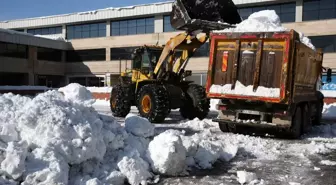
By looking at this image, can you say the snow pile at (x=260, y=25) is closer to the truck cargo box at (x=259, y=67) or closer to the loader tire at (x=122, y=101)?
the truck cargo box at (x=259, y=67)

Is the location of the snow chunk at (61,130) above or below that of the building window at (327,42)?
below

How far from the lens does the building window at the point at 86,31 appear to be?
156 ft

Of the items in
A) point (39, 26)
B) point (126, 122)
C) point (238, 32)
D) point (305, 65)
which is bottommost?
point (126, 122)

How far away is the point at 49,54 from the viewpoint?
49.0 meters

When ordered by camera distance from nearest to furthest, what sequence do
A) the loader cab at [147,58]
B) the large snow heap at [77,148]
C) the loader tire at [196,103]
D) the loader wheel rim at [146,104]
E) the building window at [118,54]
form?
the large snow heap at [77,148] → the loader wheel rim at [146,104] → the loader tire at [196,103] → the loader cab at [147,58] → the building window at [118,54]

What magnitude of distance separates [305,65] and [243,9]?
2796 centimetres

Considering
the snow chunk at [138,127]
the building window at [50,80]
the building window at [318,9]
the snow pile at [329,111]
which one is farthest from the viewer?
the building window at [50,80]

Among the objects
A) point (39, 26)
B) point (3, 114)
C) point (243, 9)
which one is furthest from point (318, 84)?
point (39, 26)

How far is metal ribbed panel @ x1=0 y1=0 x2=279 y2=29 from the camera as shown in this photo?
41.9m

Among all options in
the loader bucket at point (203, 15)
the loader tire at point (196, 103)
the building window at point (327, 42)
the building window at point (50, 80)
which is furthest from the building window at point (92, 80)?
the loader bucket at point (203, 15)

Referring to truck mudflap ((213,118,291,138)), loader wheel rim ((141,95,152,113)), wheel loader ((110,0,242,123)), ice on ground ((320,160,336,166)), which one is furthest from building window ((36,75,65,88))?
ice on ground ((320,160,336,166))

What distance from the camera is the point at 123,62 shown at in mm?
44406

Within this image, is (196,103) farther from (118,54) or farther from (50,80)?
(50,80)

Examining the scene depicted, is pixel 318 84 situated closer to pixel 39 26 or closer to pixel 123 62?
pixel 123 62
